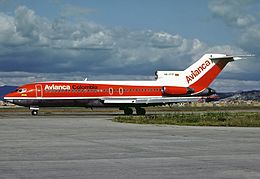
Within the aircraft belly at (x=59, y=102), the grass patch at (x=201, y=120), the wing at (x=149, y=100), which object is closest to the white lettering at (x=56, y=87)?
the aircraft belly at (x=59, y=102)

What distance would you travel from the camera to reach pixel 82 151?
16422 millimetres

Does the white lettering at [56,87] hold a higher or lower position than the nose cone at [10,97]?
higher

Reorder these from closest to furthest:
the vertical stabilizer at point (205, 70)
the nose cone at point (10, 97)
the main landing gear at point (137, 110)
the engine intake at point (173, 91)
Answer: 1. the nose cone at point (10, 97)
2. the engine intake at point (173, 91)
3. the main landing gear at point (137, 110)
4. the vertical stabilizer at point (205, 70)

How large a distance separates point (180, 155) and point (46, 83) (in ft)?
137

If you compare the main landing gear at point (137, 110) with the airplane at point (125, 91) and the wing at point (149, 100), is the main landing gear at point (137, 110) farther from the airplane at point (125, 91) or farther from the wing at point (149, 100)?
the wing at point (149, 100)

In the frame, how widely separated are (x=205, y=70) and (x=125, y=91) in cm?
1033

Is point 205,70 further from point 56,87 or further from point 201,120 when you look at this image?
point 201,120

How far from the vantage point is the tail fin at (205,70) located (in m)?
59.7

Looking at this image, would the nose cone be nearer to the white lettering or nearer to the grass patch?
the white lettering

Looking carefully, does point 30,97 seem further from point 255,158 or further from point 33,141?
point 255,158

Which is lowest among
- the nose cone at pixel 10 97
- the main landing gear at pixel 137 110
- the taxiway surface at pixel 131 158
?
the taxiway surface at pixel 131 158

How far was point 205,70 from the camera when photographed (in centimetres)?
6038

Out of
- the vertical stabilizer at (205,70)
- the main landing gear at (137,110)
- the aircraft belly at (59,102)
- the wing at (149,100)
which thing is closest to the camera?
the aircraft belly at (59,102)

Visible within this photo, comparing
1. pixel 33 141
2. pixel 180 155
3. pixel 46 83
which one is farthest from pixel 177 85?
pixel 180 155
